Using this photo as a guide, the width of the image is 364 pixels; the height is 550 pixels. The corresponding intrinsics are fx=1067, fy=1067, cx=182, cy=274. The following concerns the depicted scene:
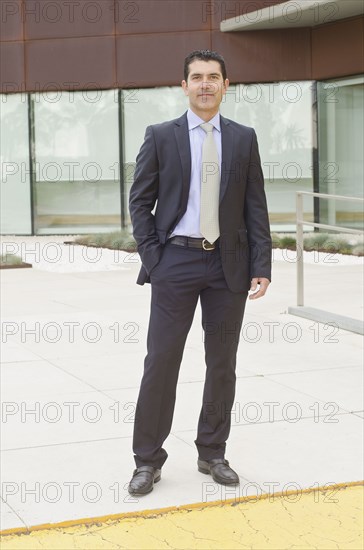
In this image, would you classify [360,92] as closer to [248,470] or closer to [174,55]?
[174,55]

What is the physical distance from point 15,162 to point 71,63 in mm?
2532

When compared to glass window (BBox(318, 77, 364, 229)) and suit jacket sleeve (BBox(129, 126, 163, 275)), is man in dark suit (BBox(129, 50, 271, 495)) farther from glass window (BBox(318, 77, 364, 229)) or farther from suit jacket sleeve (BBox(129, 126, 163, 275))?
glass window (BBox(318, 77, 364, 229))

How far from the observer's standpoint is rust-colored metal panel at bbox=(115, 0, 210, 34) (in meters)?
21.6

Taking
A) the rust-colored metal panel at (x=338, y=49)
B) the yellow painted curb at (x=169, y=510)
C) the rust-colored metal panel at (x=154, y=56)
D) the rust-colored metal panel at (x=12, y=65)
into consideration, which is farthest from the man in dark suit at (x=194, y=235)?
the rust-colored metal panel at (x=12, y=65)

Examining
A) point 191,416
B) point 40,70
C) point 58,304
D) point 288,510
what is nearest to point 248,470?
point 288,510

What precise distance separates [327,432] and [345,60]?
15289 mm

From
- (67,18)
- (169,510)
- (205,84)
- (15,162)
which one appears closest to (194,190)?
(205,84)

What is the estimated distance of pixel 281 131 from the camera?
2206 cm

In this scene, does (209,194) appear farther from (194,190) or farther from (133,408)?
(133,408)

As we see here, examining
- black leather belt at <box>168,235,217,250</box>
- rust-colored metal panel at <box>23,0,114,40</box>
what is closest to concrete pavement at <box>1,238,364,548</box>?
black leather belt at <box>168,235,217,250</box>

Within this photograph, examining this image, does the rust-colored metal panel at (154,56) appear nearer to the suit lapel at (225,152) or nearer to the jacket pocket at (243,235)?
the suit lapel at (225,152)

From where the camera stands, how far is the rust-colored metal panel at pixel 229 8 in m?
21.2

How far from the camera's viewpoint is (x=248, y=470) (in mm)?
5672

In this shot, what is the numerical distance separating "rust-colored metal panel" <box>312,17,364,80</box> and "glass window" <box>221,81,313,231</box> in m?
0.81
